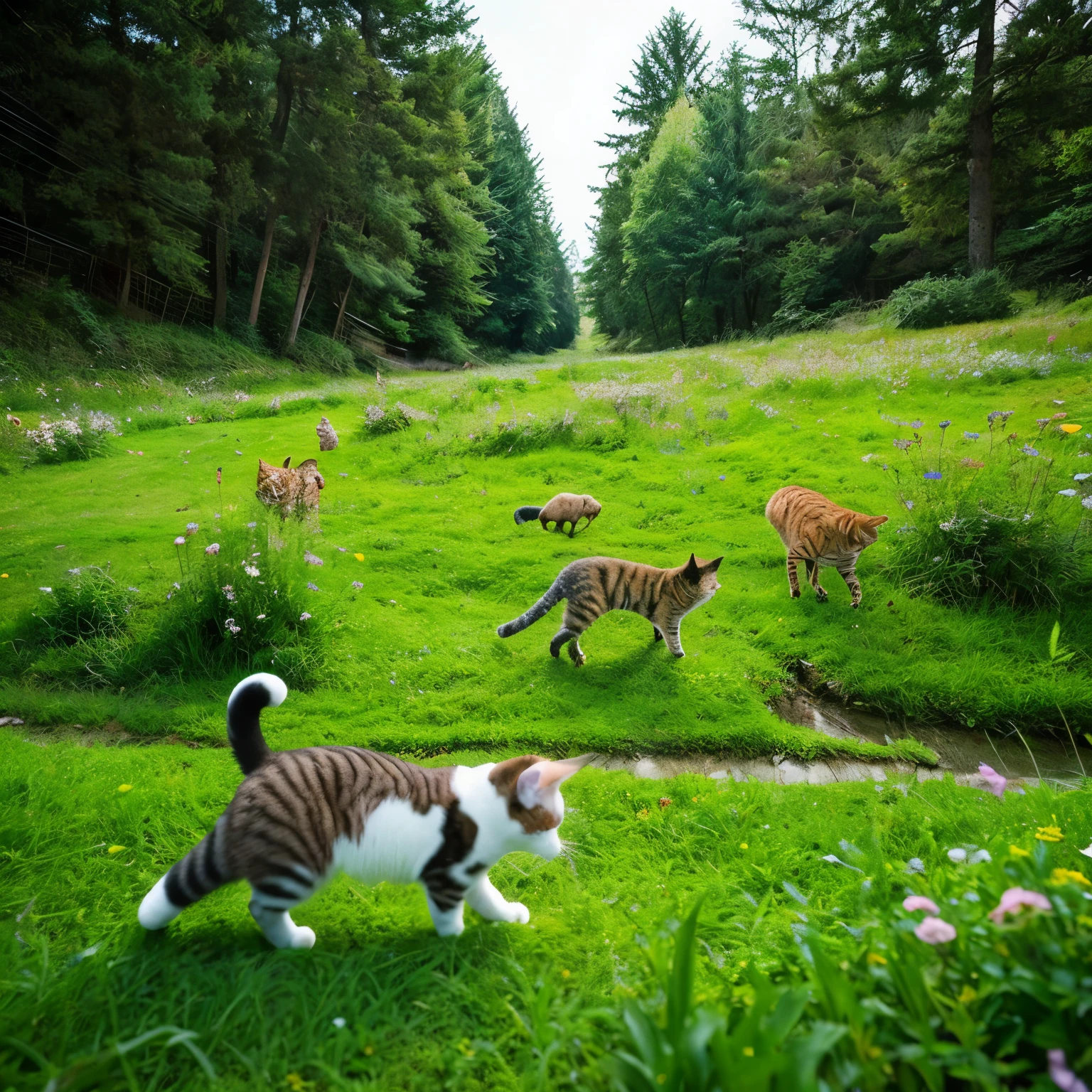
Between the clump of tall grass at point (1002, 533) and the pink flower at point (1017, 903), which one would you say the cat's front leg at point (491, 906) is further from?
the clump of tall grass at point (1002, 533)

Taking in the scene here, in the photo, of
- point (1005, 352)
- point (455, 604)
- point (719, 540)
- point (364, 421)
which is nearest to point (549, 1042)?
point (455, 604)

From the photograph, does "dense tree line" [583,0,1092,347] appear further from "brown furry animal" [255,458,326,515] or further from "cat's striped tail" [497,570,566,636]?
"brown furry animal" [255,458,326,515]

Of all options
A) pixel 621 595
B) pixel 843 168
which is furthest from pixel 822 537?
pixel 843 168

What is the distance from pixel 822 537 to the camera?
122 inches

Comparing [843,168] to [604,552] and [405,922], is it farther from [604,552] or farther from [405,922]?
[405,922]

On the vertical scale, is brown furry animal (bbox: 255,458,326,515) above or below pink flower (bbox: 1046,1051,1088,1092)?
above

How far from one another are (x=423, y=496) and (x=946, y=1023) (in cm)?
426

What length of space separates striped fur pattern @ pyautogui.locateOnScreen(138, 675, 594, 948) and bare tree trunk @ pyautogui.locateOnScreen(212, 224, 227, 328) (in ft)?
33.9

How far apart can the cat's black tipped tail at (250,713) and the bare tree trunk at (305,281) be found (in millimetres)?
10988

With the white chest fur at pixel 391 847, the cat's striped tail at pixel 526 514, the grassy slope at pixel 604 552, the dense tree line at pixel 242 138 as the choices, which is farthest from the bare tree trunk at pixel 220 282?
the white chest fur at pixel 391 847

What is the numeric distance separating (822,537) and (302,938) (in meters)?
3.27

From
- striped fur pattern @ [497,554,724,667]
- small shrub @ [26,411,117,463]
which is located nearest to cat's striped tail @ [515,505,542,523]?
striped fur pattern @ [497,554,724,667]

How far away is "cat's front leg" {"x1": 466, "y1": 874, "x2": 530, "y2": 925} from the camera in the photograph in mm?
1282

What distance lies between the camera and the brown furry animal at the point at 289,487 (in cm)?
373
